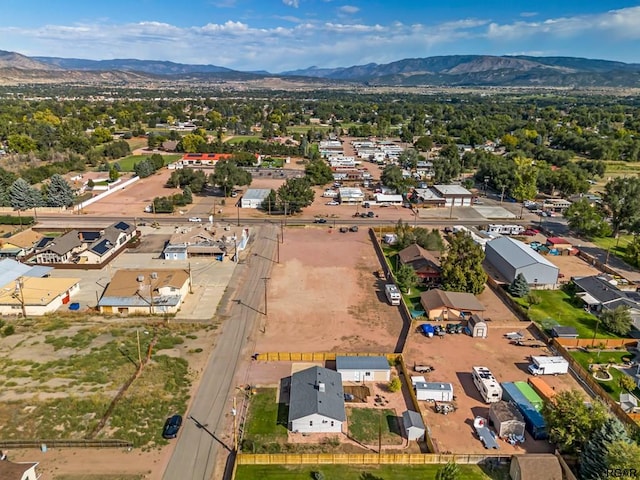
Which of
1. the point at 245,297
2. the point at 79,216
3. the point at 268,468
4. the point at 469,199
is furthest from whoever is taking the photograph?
the point at 469,199

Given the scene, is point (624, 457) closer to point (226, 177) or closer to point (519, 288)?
point (519, 288)

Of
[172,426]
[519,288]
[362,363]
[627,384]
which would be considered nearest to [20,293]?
[172,426]

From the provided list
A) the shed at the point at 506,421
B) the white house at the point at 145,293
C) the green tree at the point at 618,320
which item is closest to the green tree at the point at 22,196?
the white house at the point at 145,293

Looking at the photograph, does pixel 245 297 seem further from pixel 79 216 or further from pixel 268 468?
pixel 79 216

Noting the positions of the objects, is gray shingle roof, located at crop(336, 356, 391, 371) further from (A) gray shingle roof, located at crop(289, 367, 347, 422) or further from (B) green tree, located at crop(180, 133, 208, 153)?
(B) green tree, located at crop(180, 133, 208, 153)

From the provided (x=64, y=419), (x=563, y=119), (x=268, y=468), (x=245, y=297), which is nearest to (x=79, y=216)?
(x=245, y=297)

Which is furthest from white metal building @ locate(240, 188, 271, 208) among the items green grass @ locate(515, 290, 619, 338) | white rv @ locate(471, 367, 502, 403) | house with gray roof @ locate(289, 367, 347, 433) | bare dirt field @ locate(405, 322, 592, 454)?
white rv @ locate(471, 367, 502, 403)
